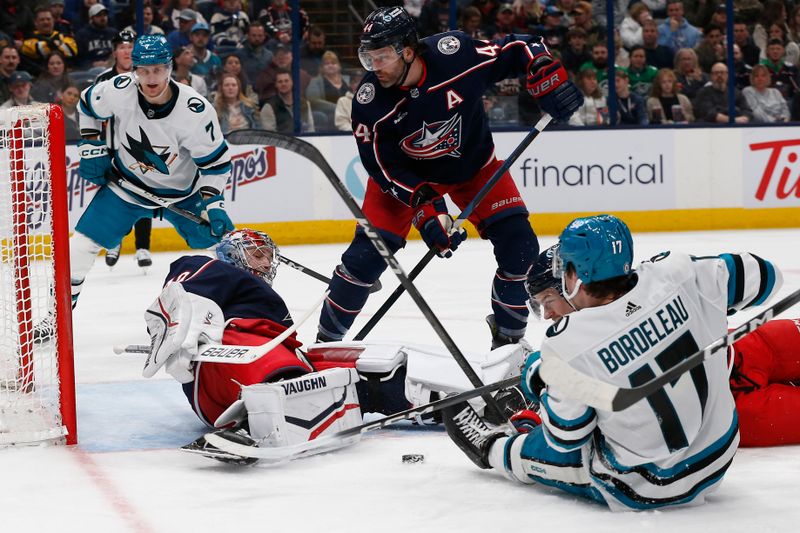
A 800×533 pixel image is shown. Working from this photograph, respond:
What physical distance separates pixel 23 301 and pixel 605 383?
201 cm

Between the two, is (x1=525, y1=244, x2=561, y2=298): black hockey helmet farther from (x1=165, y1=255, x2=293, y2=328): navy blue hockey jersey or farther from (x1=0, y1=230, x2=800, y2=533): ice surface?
(x1=165, y1=255, x2=293, y2=328): navy blue hockey jersey

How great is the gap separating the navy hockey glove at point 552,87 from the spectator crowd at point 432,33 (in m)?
4.00

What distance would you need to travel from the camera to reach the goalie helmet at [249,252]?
11.0 ft

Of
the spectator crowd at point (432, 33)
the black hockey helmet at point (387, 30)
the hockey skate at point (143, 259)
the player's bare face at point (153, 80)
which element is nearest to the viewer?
the black hockey helmet at point (387, 30)

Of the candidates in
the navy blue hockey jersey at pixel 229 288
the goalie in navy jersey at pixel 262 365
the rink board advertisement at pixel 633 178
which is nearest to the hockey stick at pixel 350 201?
the goalie in navy jersey at pixel 262 365

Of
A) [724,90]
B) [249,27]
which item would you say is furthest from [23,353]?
[724,90]

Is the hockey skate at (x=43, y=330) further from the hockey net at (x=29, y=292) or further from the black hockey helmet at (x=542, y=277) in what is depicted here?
the black hockey helmet at (x=542, y=277)

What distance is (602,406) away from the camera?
2201 mm

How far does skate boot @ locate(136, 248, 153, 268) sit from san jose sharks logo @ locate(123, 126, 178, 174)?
7.02ft

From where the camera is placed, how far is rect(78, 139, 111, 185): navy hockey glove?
15.3 ft

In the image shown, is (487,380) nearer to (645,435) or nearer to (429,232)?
(429,232)

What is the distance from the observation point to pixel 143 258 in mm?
6797

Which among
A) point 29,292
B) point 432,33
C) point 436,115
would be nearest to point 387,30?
point 436,115

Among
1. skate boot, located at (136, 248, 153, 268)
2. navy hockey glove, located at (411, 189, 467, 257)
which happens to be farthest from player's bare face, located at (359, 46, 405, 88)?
skate boot, located at (136, 248, 153, 268)
